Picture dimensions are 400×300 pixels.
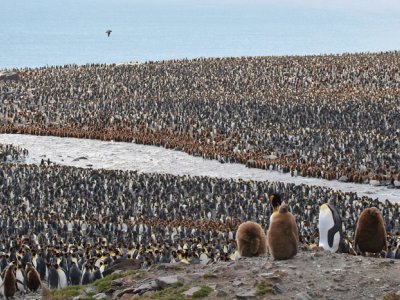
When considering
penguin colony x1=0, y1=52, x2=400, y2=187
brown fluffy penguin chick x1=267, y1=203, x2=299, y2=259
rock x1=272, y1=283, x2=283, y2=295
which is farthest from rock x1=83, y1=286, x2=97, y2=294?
penguin colony x1=0, y1=52, x2=400, y2=187

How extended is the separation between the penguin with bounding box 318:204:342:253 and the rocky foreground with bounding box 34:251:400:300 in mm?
528

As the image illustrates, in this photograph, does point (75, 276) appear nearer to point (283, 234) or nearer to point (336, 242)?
point (336, 242)

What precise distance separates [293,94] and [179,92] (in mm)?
8292

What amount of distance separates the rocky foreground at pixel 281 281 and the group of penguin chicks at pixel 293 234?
0.32 metres

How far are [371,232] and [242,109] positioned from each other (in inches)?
1604

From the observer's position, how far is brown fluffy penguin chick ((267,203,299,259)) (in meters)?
13.4

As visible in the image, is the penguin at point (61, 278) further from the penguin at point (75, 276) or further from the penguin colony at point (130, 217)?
the penguin at point (75, 276)

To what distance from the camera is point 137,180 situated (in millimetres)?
36562

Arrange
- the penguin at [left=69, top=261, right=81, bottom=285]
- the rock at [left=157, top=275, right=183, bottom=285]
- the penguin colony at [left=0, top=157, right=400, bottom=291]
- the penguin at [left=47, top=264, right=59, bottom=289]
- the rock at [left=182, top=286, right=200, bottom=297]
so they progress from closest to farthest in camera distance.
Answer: the rock at [left=182, top=286, right=200, bottom=297]
the rock at [left=157, top=275, right=183, bottom=285]
the penguin at [left=47, top=264, right=59, bottom=289]
the penguin at [left=69, top=261, right=81, bottom=285]
the penguin colony at [left=0, top=157, right=400, bottom=291]

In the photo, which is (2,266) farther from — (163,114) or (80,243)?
(163,114)

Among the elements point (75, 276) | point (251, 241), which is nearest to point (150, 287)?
point (251, 241)

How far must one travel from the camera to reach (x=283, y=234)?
13.6 metres

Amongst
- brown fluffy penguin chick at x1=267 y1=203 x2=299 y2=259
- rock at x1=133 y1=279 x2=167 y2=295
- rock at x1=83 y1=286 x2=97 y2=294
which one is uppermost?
brown fluffy penguin chick at x1=267 y1=203 x2=299 y2=259

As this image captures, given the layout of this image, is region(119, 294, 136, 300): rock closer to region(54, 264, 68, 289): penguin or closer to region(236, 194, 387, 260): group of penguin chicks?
region(236, 194, 387, 260): group of penguin chicks
